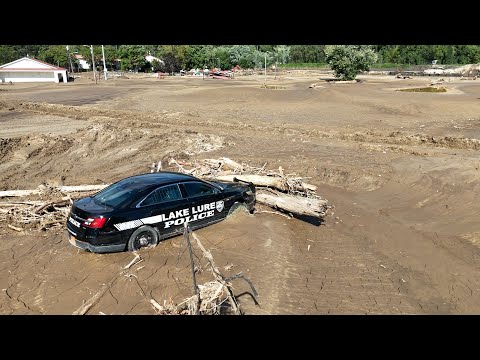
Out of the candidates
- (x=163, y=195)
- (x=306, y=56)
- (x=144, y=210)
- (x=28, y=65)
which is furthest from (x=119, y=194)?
(x=306, y=56)

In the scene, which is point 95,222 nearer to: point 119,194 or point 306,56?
point 119,194

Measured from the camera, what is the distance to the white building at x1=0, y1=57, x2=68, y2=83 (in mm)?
64562

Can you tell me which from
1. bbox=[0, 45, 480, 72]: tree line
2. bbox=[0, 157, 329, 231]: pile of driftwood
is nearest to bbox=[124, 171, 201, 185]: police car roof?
bbox=[0, 157, 329, 231]: pile of driftwood

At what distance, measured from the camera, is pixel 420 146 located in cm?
2017

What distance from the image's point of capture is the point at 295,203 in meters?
11.0

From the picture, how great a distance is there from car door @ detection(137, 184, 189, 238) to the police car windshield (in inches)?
11.5

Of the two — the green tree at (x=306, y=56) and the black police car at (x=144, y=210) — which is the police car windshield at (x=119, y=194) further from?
the green tree at (x=306, y=56)

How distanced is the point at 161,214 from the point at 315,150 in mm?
11540

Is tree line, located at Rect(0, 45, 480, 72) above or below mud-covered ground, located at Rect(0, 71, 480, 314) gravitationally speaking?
above

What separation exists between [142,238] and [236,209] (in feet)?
9.00

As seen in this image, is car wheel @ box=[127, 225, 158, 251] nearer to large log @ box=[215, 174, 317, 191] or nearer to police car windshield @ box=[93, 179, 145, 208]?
police car windshield @ box=[93, 179, 145, 208]

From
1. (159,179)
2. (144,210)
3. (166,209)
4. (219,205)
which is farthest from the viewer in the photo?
(219,205)

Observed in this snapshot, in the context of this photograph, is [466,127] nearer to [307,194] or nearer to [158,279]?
[307,194]
